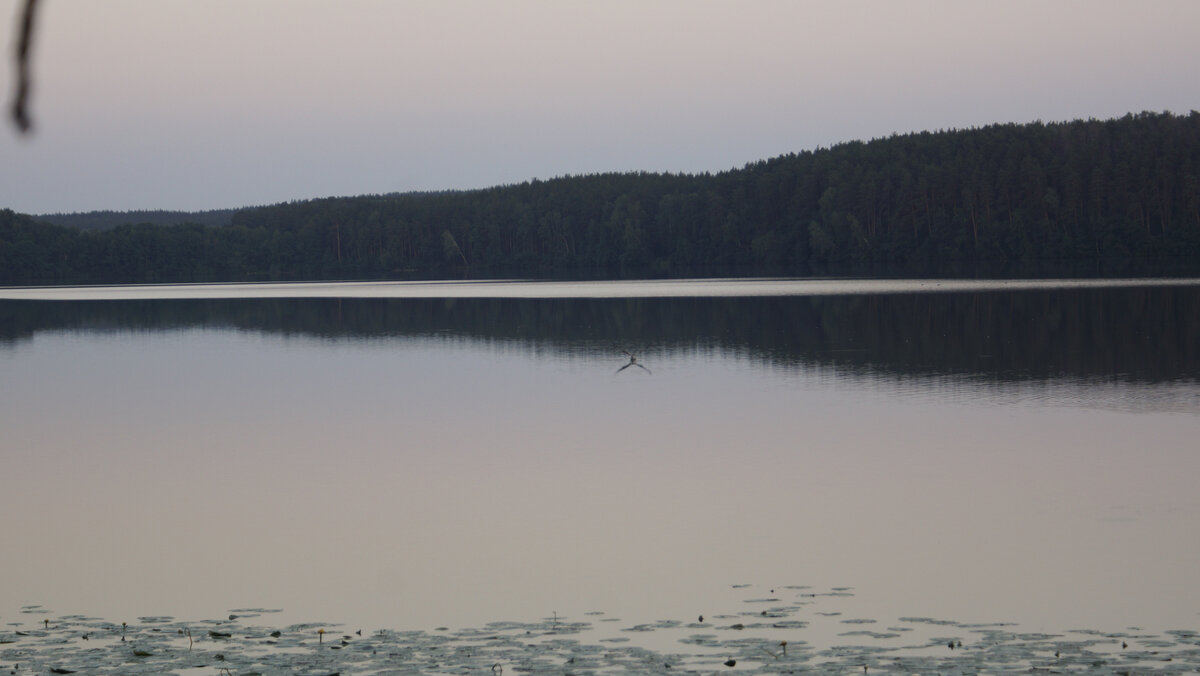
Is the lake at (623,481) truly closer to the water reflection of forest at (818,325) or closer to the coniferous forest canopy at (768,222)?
the water reflection of forest at (818,325)

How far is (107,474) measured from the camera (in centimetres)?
1884

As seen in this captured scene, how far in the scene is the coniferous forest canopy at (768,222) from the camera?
381 ft

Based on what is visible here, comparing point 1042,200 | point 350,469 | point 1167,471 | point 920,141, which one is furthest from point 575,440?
point 920,141

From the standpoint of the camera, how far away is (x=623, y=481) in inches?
660

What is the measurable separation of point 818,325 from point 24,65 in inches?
1701

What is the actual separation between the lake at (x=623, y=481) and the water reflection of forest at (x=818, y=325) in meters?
0.34

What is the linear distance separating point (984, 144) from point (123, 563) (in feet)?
432

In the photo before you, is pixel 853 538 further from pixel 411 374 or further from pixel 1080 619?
pixel 411 374

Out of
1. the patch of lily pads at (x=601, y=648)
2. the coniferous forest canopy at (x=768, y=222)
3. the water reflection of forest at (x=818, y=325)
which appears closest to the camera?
the patch of lily pads at (x=601, y=648)

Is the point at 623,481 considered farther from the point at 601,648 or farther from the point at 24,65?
the point at 24,65

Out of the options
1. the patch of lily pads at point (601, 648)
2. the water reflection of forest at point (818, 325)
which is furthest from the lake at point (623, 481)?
the water reflection of forest at point (818, 325)

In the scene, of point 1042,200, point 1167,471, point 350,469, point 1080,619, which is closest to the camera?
point 1080,619

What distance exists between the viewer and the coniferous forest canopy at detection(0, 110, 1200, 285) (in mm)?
116188

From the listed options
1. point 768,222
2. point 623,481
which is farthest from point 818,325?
point 768,222
